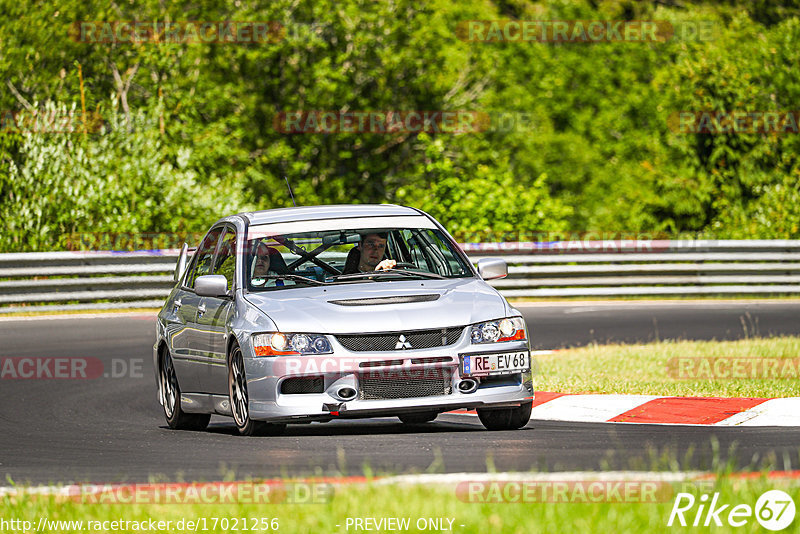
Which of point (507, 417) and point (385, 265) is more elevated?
point (385, 265)

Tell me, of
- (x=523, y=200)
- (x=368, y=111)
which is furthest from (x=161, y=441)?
(x=368, y=111)

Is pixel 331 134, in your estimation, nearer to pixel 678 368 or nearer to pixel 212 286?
pixel 678 368

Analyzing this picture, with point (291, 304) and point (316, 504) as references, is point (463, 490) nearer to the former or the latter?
point (316, 504)

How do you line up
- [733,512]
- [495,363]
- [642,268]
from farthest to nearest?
[642,268] < [495,363] < [733,512]

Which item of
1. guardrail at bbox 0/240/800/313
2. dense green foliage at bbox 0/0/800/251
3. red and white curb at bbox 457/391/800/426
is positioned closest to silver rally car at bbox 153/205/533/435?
red and white curb at bbox 457/391/800/426

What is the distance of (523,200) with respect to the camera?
28688 mm

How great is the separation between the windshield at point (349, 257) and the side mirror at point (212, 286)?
7.1 inches

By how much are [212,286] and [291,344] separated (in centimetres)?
101

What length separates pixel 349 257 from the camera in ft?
35.4

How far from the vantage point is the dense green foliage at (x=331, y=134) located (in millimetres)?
27359

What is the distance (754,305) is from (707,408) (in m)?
13.3

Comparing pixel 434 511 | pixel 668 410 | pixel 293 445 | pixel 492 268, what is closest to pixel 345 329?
pixel 293 445

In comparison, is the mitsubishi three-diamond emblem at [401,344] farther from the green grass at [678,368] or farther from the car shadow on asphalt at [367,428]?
the green grass at [678,368]

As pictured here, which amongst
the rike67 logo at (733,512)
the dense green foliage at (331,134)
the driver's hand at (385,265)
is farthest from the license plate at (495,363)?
the dense green foliage at (331,134)
